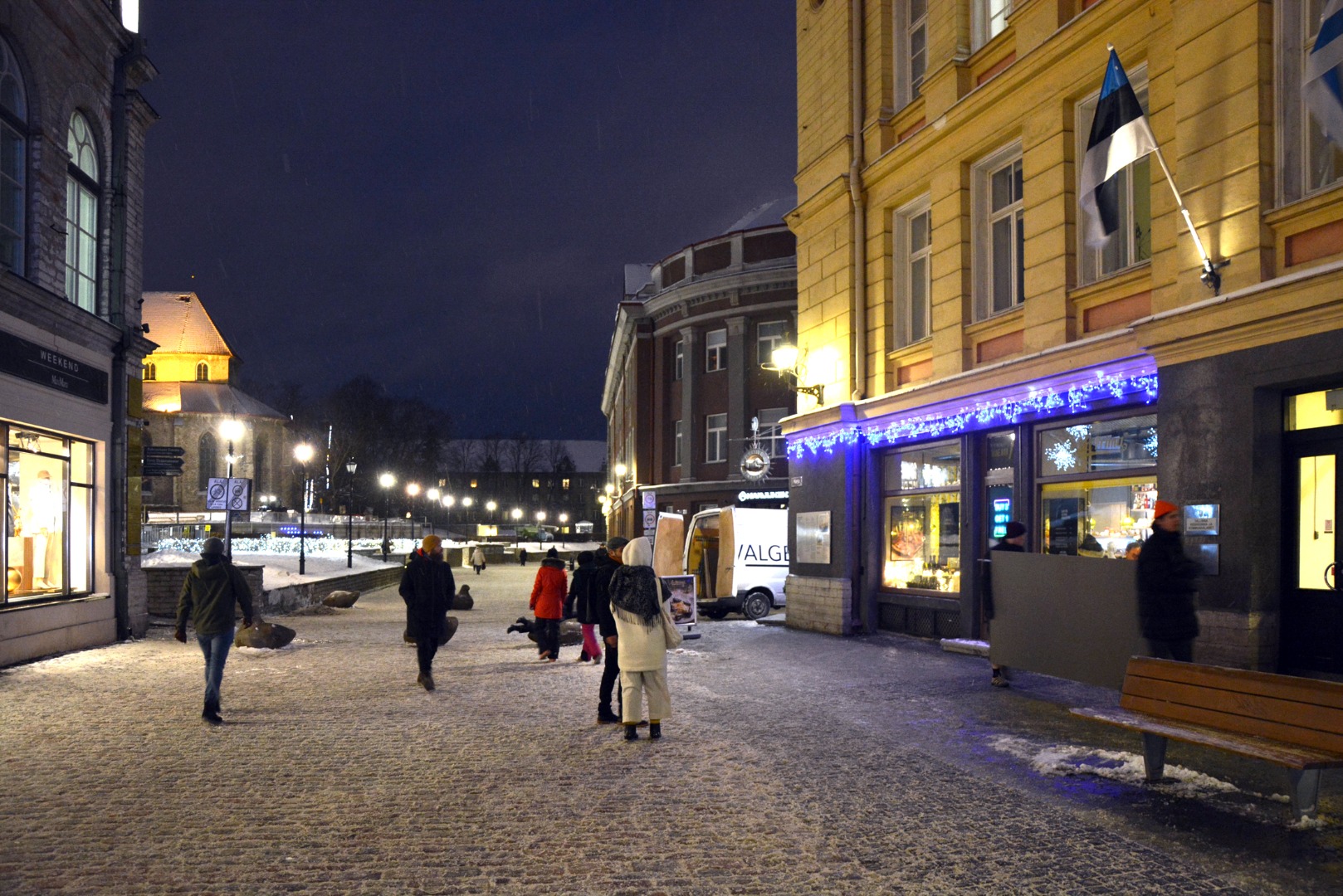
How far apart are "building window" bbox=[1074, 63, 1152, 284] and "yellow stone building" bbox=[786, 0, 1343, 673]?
0.12 ft

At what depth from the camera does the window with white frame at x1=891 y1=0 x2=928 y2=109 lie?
57.8 feet

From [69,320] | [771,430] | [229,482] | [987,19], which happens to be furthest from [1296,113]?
[771,430]

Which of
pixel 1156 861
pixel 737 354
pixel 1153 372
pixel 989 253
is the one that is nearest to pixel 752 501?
pixel 737 354

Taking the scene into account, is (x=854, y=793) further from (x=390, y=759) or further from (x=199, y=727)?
(x=199, y=727)

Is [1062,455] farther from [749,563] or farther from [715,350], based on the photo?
[715,350]

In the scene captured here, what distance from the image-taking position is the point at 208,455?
78250 millimetres

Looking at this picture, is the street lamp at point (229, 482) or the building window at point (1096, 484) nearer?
the building window at point (1096, 484)

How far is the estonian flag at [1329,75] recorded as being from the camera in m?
8.38

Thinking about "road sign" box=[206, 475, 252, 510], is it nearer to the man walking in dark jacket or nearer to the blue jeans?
the blue jeans

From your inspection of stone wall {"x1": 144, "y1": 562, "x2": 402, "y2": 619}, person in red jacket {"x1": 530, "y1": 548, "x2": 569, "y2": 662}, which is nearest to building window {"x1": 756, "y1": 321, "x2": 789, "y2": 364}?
stone wall {"x1": 144, "y1": 562, "x2": 402, "y2": 619}

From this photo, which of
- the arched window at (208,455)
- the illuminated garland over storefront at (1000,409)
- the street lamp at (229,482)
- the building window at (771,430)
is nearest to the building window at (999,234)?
the illuminated garland over storefront at (1000,409)

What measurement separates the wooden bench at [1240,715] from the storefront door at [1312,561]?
293 centimetres

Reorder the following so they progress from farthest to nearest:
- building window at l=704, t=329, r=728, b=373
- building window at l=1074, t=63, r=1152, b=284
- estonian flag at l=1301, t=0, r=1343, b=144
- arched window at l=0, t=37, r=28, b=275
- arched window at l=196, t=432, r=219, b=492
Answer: arched window at l=196, t=432, r=219, b=492 < building window at l=704, t=329, r=728, b=373 < arched window at l=0, t=37, r=28, b=275 < building window at l=1074, t=63, r=1152, b=284 < estonian flag at l=1301, t=0, r=1343, b=144

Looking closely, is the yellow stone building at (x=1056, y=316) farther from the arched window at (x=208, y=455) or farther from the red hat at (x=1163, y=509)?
the arched window at (x=208, y=455)
